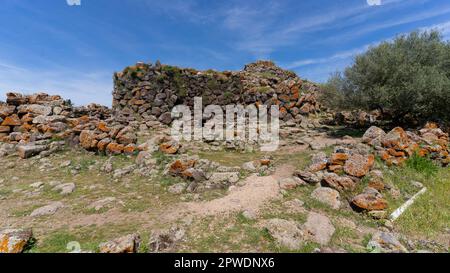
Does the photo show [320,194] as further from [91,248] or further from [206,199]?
[91,248]

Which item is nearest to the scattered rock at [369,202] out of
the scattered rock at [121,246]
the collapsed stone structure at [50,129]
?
the scattered rock at [121,246]

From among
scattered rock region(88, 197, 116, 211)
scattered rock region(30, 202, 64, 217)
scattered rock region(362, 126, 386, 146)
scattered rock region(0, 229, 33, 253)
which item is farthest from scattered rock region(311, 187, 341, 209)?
scattered rock region(30, 202, 64, 217)

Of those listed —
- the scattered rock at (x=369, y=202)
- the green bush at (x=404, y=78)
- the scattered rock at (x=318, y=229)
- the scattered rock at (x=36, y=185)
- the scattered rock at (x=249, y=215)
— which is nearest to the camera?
the scattered rock at (x=318, y=229)

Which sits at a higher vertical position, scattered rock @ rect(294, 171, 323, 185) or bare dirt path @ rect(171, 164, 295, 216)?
scattered rock @ rect(294, 171, 323, 185)

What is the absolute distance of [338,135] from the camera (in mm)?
12461

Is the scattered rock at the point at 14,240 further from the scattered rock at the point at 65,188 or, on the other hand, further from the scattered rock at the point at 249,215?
the scattered rock at the point at 249,215

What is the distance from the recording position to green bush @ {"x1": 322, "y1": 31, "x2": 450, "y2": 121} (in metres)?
11.0

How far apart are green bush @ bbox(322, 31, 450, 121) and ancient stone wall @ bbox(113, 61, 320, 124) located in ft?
12.9

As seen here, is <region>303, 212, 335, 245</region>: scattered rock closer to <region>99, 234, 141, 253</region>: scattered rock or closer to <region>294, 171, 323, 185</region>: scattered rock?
<region>294, 171, 323, 185</region>: scattered rock

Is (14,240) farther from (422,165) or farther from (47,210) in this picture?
(422,165)

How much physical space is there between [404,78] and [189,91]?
12.5 metres

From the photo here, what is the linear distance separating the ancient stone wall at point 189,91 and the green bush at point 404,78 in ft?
12.9

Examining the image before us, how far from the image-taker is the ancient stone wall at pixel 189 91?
15555mm

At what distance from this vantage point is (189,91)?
16.8 meters
